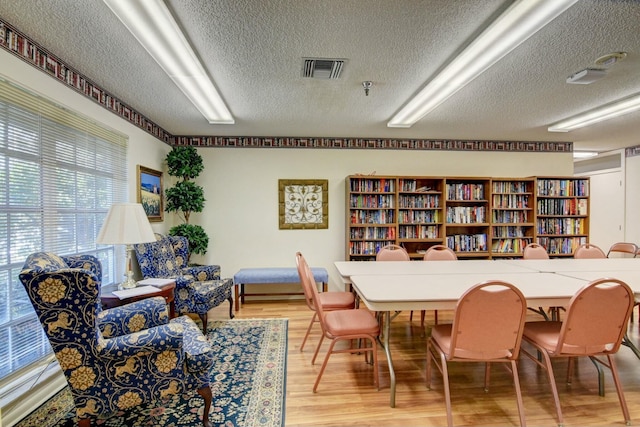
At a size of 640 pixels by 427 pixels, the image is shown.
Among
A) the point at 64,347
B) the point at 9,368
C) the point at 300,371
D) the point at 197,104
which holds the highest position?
the point at 197,104

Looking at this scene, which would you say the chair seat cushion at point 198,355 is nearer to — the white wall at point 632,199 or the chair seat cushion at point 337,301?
the chair seat cushion at point 337,301

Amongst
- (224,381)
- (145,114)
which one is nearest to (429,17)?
(224,381)

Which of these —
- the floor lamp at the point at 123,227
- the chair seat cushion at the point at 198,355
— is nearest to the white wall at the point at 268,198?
the floor lamp at the point at 123,227

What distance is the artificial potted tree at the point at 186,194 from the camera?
3.98 m

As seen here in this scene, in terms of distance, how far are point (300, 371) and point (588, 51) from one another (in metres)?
3.30

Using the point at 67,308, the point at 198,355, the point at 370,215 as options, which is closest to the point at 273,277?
the point at 370,215

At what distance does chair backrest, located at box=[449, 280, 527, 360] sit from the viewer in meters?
1.62

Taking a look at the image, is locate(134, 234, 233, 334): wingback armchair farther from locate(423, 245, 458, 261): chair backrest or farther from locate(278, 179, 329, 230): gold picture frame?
locate(423, 245, 458, 261): chair backrest

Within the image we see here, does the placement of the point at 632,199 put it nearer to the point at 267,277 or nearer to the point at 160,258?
the point at 267,277

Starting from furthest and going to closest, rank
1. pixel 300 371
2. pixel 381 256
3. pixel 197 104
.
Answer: pixel 381 256 < pixel 197 104 < pixel 300 371

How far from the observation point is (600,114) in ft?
11.1

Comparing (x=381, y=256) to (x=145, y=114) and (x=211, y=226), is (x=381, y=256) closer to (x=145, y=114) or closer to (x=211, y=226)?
(x=211, y=226)

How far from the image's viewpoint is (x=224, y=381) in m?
2.23

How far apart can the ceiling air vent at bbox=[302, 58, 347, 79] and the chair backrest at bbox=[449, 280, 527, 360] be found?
1.89m
